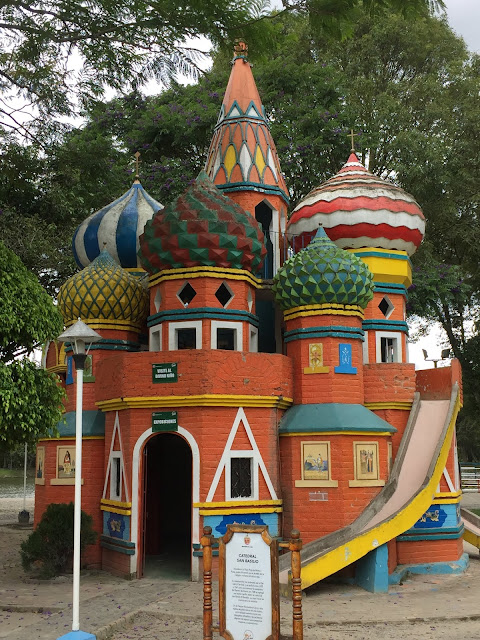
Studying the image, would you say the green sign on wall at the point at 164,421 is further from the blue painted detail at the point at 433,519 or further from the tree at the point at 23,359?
the blue painted detail at the point at 433,519

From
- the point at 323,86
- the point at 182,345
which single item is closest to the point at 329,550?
the point at 182,345

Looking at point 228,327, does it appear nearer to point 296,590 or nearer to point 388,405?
point 388,405

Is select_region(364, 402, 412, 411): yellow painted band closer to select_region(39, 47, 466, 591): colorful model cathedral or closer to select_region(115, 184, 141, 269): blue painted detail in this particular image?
select_region(39, 47, 466, 591): colorful model cathedral

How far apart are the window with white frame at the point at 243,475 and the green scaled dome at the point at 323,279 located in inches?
134

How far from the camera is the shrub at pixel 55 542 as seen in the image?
14.3m

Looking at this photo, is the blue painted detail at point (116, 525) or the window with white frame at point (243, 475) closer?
the window with white frame at point (243, 475)

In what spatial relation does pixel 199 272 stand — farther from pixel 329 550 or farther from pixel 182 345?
pixel 329 550

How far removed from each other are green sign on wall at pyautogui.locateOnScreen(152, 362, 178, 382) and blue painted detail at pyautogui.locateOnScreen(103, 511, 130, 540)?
2.83 m

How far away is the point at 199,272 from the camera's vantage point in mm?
15008

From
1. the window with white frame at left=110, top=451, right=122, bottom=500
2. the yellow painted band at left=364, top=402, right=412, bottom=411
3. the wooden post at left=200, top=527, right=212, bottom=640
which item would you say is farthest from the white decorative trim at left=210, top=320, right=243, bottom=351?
the wooden post at left=200, top=527, right=212, bottom=640

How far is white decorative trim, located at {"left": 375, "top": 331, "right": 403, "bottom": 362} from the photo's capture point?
1719cm

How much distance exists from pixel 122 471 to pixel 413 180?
56.9ft

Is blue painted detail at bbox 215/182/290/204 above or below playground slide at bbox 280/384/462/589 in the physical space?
above

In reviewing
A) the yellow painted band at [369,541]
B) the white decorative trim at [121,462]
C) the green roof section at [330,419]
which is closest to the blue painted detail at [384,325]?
the green roof section at [330,419]
